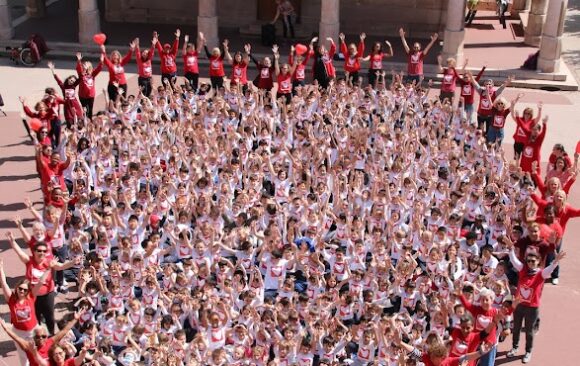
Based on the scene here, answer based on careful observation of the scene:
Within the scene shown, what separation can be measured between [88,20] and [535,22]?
1351 cm

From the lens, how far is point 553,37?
2320 cm

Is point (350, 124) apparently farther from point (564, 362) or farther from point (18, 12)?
point (18, 12)

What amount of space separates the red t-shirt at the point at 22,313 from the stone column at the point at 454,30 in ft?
53.1

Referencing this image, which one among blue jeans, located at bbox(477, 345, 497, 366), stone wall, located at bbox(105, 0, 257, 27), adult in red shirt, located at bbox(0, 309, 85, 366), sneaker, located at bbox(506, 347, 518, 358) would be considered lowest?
sneaker, located at bbox(506, 347, 518, 358)

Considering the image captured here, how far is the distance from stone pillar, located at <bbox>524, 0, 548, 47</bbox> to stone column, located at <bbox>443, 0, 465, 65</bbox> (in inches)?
143

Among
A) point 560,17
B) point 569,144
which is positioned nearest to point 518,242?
point 569,144

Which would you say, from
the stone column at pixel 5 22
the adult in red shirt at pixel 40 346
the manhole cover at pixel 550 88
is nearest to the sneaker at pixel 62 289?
the adult in red shirt at pixel 40 346

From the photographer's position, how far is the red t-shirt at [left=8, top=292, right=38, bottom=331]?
10148mm

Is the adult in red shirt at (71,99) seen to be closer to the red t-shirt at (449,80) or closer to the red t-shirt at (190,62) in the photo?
the red t-shirt at (190,62)

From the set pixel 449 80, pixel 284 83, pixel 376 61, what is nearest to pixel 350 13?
pixel 376 61

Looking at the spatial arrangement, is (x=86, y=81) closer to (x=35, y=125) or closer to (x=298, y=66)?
(x=35, y=125)

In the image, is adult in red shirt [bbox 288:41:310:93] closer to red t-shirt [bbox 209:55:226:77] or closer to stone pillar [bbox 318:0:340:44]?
red t-shirt [bbox 209:55:226:77]

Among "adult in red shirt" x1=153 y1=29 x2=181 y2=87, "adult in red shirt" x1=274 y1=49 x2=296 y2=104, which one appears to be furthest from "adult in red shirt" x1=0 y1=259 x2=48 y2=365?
"adult in red shirt" x1=153 y1=29 x2=181 y2=87

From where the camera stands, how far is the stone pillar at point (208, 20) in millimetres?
24344
